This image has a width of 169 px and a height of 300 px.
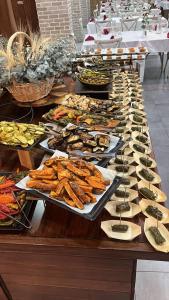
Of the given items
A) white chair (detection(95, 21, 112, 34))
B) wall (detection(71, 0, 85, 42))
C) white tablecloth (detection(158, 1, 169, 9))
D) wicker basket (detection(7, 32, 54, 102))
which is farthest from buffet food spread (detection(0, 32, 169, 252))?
white tablecloth (detection(158, 1, 169, 9))

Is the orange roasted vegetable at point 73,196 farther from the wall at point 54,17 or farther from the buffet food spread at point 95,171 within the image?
the wall at point 54,17

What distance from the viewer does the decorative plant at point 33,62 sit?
1405 millimetres

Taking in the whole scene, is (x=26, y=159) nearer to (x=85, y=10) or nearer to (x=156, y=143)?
(x=156, y=143)

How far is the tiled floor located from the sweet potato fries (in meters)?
0.84

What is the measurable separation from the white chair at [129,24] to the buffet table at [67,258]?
3.71 meters

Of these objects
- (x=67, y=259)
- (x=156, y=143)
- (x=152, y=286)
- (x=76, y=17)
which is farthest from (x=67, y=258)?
(x=76, y=17)

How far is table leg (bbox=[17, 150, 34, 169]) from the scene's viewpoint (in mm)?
1088

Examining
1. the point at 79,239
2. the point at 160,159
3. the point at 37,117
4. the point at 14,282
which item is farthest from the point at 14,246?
the point at 160,159

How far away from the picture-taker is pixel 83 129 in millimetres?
1223

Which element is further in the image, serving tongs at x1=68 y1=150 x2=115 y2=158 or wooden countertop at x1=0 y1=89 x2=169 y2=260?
serving tongs at x1=68 y1=150 x2=115 y2=158

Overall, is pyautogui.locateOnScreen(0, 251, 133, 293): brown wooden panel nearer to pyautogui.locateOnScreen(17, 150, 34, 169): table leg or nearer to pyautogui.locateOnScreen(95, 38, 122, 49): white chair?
pyautogui.locateOnScreen(17, 150, 34, 169): table leg

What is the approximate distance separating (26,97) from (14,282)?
0.91 meters

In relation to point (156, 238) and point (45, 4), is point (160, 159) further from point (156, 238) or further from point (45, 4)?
point (45, 4)

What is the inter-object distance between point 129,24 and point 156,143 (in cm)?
258
